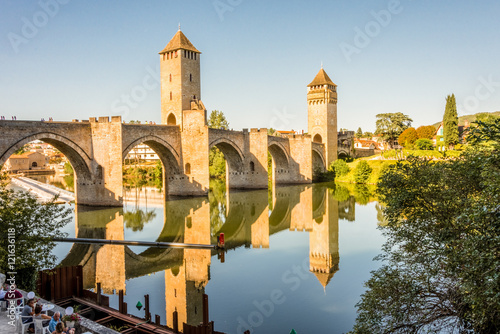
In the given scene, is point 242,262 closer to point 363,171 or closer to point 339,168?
point 363,171

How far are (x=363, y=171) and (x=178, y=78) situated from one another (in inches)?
930

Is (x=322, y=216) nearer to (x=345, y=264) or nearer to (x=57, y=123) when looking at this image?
(x=345, y=264)

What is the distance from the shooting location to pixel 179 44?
112ft

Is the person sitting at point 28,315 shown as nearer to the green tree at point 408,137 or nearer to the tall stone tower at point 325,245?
the tall stone tower at point 325,245

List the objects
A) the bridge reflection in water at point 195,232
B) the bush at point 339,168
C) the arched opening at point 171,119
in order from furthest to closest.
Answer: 1. the bush at point 339,168
2. the arched opening at point 171,119
3. the bridge reflection in water at point 195,232

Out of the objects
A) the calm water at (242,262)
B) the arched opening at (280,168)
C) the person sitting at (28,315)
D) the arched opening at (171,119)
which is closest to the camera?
the person sitting at (28,315)

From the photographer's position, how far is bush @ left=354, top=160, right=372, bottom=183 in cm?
4622

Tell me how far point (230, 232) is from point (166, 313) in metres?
11.3

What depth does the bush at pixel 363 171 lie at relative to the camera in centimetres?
4622

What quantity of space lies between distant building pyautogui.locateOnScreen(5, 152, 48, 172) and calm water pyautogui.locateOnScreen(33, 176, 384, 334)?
185 ft

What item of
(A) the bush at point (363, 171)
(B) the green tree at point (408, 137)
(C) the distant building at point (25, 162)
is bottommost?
(A) the bush at point (363, 171)

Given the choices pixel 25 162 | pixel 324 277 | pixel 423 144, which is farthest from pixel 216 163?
pixel 25 162

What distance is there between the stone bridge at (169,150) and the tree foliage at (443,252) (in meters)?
21.1

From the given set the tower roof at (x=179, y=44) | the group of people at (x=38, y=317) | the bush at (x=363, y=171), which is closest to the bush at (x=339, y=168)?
the bush at (x=363, y=171)
